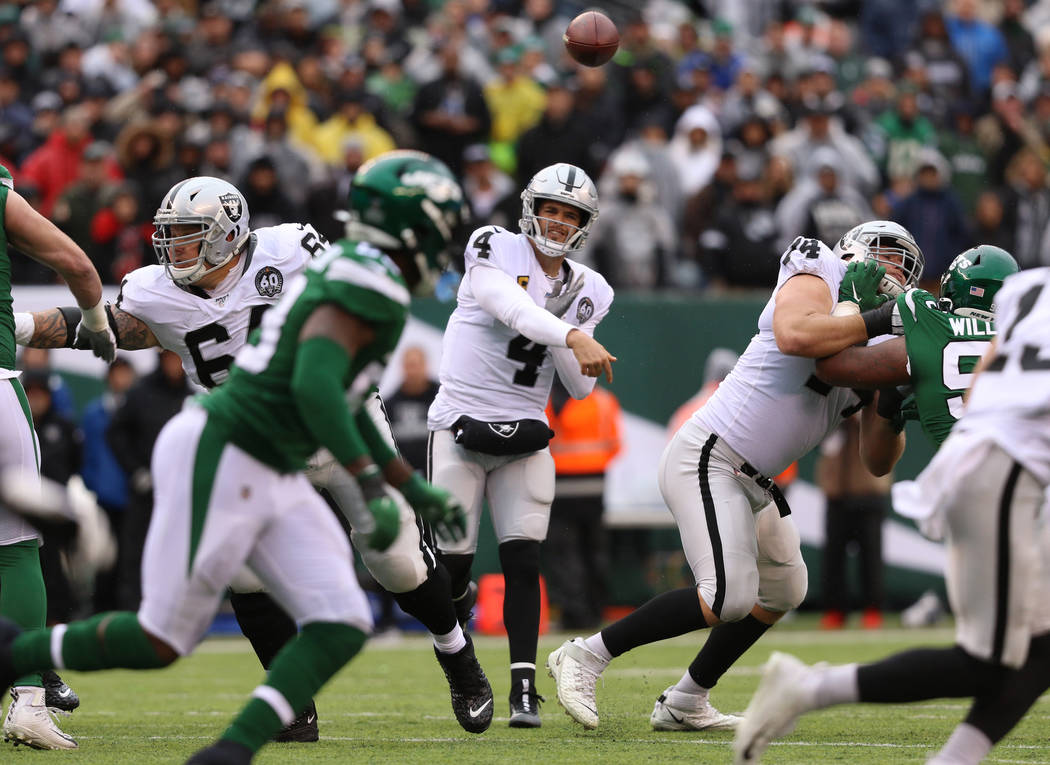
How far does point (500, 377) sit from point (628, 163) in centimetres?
655

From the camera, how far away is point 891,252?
6.04 m

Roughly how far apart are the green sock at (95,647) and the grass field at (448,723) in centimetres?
85

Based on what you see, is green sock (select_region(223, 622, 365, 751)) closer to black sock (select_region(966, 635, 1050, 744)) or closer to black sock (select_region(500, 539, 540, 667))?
black sock (select_region(966, 635, 1050, 744))

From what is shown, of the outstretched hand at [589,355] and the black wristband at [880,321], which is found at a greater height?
the black wristband at [880,321]

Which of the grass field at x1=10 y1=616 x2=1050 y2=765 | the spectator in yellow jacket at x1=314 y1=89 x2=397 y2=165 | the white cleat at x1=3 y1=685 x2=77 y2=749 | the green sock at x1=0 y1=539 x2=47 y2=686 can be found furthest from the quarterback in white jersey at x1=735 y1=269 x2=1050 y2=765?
the spectator in yellow jacket at x1=314 y1=89 x2=397 y2=165

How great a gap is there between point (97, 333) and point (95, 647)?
1.96 metres

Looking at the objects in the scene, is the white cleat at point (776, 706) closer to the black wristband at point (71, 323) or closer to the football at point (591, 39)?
the black wristband at point (71, 323)

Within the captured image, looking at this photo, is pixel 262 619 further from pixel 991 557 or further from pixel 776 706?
pixel 991 557

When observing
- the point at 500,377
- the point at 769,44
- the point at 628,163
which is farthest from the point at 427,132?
the point at 500,377

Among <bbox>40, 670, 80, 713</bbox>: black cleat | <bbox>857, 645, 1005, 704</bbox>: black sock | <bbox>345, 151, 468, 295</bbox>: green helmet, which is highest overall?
<bbox>345, 151, 468, 295</bbox>: green helmet

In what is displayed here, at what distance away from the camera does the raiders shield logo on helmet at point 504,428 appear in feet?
20.7

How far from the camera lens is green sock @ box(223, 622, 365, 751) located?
4074mm

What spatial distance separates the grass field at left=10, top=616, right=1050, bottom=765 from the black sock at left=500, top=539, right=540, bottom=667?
310 mm

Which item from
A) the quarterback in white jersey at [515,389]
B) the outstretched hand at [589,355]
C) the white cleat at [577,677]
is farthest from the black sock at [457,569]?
the outstretched hand at [589,355]
